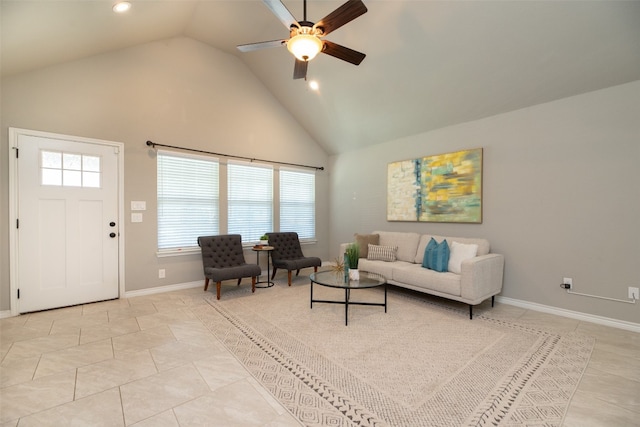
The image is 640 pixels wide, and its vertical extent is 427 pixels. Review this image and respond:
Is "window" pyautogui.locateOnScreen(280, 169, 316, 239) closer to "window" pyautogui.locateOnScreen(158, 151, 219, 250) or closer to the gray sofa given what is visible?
"window" pyautogui.locateOnScreen(158, 151, 219, 250)

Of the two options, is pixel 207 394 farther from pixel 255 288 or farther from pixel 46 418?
pixel 255 288

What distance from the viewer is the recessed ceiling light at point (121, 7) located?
288 centimetres

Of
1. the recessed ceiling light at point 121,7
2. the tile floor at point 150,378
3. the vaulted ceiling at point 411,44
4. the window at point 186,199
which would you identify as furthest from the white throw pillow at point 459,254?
the recessed ceiling light at point 121,7

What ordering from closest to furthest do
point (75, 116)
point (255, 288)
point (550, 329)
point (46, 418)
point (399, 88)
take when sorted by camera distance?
point (46, 418) < point (550, 329) < point (75, 116) < point (399, 88) < point (255, 288)

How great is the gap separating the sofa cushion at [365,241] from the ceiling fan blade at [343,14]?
328cm

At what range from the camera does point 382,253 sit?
459 centimetres

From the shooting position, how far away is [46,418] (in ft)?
5.52

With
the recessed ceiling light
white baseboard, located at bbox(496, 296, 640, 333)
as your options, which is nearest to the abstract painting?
white baseboard, located at bbox(496, 296, 640, 333)

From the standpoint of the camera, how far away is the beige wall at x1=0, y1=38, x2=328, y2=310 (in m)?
3.37

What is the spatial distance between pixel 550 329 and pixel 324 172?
4.77 m

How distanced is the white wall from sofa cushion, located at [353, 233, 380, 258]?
3.80 feet

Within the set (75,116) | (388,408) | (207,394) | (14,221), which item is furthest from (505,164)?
(14,221)

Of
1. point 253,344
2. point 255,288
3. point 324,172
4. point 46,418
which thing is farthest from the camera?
point 324,172

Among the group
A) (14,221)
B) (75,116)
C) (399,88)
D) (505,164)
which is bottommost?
(14,221)
